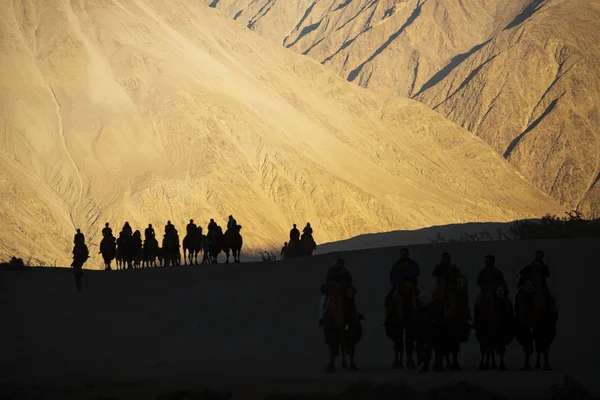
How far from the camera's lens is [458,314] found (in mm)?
14078

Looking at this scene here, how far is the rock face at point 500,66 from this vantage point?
328 feet

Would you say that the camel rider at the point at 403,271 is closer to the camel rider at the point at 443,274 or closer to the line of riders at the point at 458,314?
the line of riders at the point at 458,314

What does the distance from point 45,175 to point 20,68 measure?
11704mm

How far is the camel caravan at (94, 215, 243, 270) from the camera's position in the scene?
29.8m

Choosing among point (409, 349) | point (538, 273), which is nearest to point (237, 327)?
point (409, 349)

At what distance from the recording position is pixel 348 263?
2405 cm

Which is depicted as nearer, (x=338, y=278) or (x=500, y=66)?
(x=338, y=278)

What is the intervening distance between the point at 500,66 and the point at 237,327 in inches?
3810

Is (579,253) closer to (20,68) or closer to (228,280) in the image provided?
(228,280)

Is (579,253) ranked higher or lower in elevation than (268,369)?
higher

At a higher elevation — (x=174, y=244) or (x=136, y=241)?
(x=136, y=241)

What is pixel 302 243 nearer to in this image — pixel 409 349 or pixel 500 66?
pixel 409 349

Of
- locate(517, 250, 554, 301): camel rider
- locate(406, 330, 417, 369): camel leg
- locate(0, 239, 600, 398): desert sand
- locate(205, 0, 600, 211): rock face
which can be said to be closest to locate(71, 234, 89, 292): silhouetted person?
locate(0, 239, 600, 398): desert sand

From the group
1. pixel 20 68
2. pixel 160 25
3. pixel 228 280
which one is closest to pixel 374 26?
pixel 160 25
